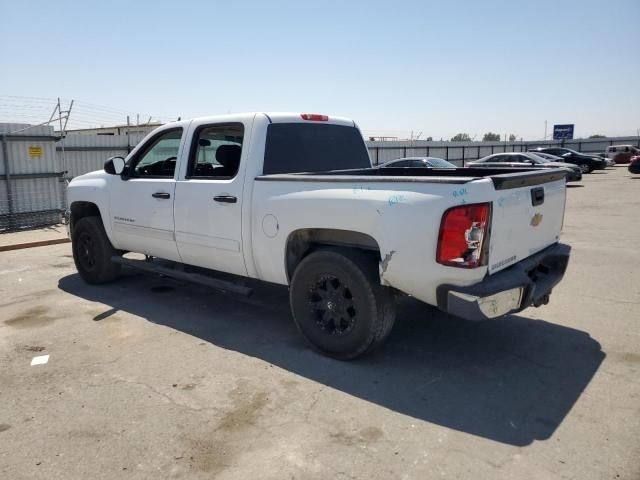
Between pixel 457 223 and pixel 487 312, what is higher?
pixel 457 223

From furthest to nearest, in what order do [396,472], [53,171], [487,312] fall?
[53,171] < [487,312] < [396,472]

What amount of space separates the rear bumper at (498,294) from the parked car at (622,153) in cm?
3858

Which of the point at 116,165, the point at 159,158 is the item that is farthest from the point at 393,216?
the point at 116,165

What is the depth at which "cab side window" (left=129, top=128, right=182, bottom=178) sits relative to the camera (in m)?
5.58

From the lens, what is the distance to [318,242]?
4.25 metres

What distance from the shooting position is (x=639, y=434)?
303 cm

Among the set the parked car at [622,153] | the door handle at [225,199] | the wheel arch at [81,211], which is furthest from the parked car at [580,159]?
the door handle at [225,199]

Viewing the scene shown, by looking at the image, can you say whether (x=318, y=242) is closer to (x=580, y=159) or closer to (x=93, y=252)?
(x=93, y=252)

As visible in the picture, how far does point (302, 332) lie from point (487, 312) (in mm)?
1593

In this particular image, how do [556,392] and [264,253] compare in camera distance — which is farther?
[264,253]

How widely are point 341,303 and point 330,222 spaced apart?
0.66 m

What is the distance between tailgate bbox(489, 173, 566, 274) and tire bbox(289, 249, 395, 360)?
877 mm

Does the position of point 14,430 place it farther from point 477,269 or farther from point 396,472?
point 477,269

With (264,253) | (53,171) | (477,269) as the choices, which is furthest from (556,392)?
(53,171)
